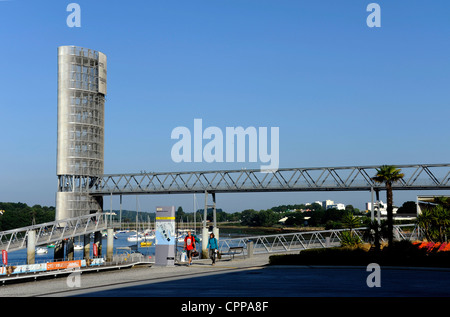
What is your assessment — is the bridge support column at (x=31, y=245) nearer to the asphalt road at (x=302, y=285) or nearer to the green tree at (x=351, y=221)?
the green tree at (x=351, y=221)

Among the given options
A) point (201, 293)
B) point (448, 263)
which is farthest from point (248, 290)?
point (448, 263)

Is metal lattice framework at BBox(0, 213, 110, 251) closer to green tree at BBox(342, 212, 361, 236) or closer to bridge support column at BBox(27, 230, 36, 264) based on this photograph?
bridge support column at BBox(27, 230, 36, 264)

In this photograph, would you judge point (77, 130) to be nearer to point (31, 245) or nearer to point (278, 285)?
point (31, 245)

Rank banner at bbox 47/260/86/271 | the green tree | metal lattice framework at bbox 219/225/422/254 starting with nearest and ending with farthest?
1. banner at bbox 47/260/86/271
2. metal lattice framework at bbox 219/225/422/254
3. the green tree

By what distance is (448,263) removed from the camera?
2664 centimetres

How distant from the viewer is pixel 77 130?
310ft

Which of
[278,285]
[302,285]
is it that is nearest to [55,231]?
[278,285]

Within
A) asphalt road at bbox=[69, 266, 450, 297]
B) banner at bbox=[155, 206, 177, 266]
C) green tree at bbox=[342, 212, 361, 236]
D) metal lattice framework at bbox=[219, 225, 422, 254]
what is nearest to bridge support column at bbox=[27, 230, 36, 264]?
metal lattice framework at bbox=[219, 225, 422, 254]

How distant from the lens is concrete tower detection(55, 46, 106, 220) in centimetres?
9338
